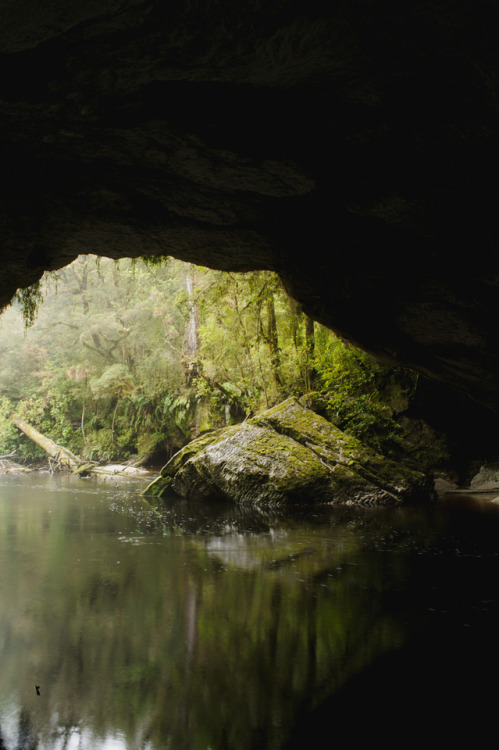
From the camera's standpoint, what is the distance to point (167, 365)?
21.4m

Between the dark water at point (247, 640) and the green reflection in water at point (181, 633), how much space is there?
1 centimetres

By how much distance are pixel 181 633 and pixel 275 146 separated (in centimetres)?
374

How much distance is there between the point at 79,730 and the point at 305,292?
5074 mm

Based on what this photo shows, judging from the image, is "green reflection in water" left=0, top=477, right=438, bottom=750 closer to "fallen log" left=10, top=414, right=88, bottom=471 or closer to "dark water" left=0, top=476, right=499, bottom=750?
"dark water" left=0, top=476, right=499, bottom=750

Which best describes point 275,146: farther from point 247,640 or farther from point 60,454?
point 60,454

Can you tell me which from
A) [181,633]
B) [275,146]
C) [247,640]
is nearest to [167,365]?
[275,146]

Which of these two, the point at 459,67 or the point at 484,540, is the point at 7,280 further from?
the point at 484,540

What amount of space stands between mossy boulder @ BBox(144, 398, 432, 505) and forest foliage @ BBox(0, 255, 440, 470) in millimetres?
1328

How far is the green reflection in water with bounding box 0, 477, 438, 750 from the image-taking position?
7.94 ft

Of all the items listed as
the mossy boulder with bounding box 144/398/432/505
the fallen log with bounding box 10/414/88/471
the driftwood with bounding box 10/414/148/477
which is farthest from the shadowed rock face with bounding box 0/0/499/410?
the fallen log with bounding box 10/414/88/471

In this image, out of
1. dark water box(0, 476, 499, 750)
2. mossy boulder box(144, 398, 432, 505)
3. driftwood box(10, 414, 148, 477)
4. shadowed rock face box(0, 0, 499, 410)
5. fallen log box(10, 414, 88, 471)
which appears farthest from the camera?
fallen log box(10, 414, 88, 471)

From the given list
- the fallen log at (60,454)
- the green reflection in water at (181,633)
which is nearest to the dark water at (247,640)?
the green reflection in water at (181,633)

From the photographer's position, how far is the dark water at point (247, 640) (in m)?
2.39

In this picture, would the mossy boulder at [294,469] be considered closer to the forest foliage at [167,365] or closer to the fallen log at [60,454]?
the forest foliage at [167,365]
